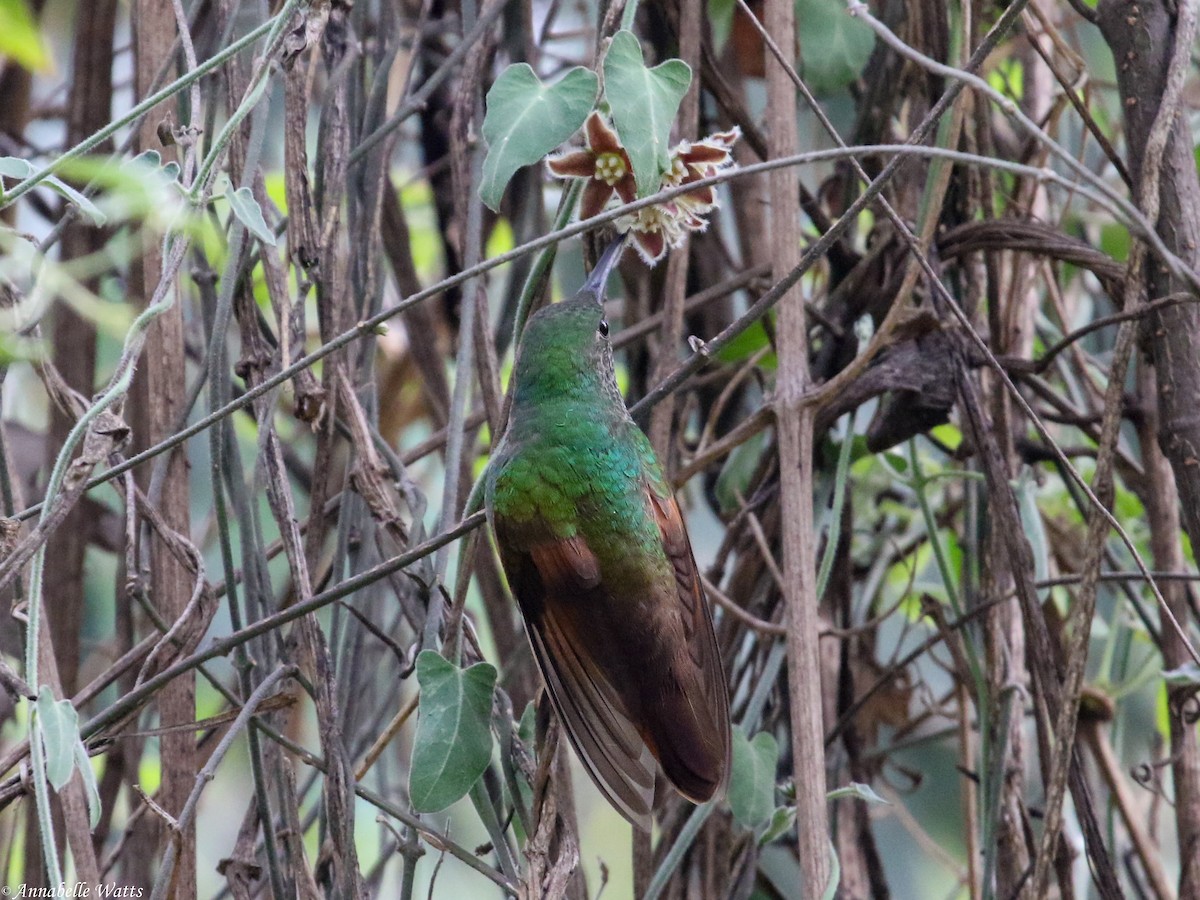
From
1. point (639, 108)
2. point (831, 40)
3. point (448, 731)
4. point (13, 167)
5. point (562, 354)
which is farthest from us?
point (831, 40)

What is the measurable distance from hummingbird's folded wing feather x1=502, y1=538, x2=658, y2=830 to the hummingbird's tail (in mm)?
373

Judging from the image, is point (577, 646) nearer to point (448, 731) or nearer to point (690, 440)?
Result: point (448, 731)

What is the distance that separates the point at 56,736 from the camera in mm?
1168

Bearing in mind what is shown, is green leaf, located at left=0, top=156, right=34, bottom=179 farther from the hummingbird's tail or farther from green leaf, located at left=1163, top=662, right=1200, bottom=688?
green leaf, located at left=1163, top=662, right=1200, bottom=688

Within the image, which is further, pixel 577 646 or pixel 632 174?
pixel 577 646

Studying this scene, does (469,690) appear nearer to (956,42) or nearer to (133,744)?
(133,744)

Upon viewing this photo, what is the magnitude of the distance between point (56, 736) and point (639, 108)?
0.89m

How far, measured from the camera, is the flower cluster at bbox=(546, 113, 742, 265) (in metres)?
1.54

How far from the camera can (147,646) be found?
1805mm

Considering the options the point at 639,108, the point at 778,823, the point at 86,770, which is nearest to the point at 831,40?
the point at 639,108

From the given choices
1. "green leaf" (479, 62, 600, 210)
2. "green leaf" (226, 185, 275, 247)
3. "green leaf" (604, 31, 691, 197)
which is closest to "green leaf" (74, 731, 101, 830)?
"green leaf" (226, 185, 275, 247)

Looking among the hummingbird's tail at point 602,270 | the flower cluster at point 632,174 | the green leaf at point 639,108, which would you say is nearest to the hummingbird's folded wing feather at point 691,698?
the hummingbird's tail at point 602,270

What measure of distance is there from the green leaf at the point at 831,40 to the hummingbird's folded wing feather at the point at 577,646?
3.29 feet

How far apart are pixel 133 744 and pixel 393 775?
1159 mm
